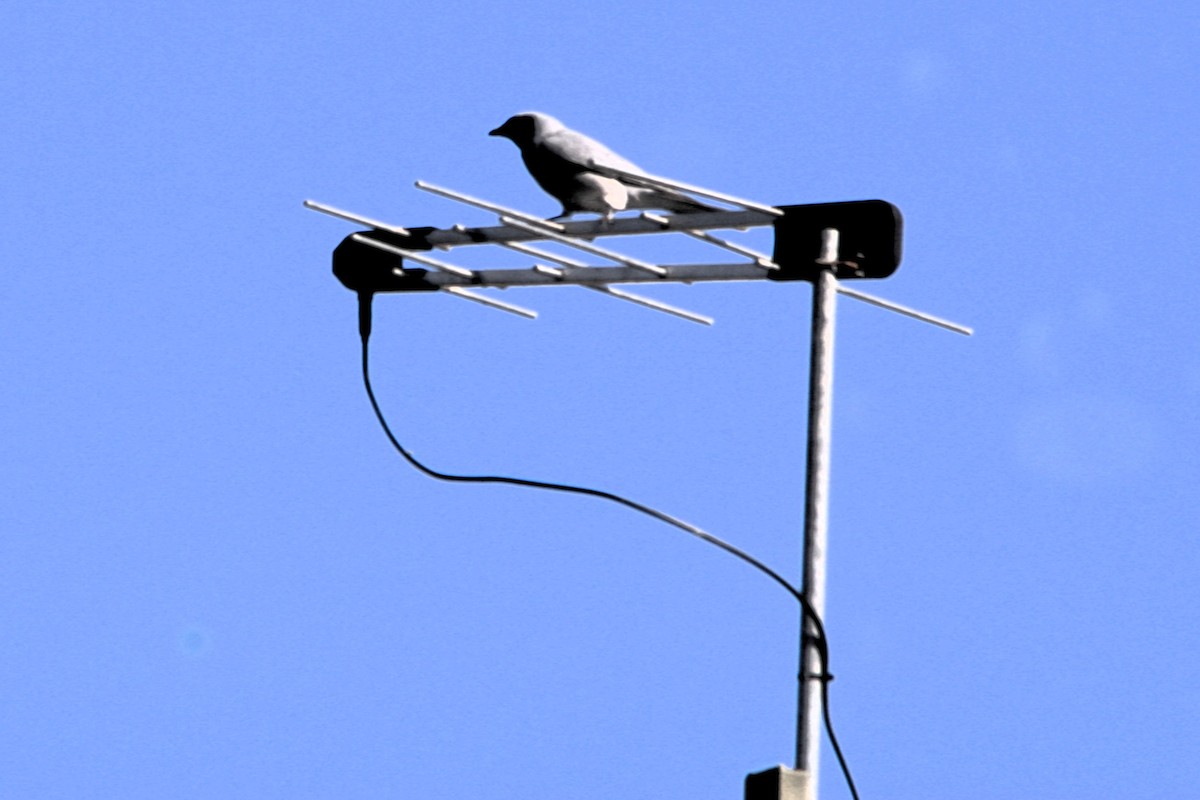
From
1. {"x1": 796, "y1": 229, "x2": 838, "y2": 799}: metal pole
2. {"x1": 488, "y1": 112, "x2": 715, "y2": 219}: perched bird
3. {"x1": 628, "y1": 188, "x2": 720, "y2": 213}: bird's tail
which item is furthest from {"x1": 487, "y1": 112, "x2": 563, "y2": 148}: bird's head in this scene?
{"x1": 796, "y1": 229, "x2": 838, "y2": 799}: metal pole

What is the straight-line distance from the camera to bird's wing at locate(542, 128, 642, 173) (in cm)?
1099

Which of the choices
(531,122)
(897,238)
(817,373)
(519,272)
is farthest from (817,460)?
(531,122)

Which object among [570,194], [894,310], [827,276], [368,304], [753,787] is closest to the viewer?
[753,787]

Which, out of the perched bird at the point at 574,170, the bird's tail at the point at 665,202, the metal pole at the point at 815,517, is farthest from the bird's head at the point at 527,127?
the metal pole at the point at 815,517

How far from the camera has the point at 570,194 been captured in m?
11.1

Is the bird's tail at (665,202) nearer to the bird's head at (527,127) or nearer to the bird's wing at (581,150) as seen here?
the bird's wing at (581,150)

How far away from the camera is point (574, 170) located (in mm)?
11078

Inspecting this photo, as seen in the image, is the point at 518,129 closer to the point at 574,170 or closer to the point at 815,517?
the point at 574,170

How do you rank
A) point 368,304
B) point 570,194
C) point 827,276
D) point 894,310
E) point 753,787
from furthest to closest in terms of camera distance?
point 368,304 < point 570,194 < point 894,310 < point 827,276 < point 753,787

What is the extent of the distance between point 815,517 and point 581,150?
2558mm

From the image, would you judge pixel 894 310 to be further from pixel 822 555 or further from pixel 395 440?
pixel 395 440

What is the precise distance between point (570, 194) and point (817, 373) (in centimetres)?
212

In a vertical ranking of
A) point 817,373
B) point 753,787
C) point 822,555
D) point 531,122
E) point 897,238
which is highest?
point 531,122

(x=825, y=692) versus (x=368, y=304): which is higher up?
(x=368, y=304)
